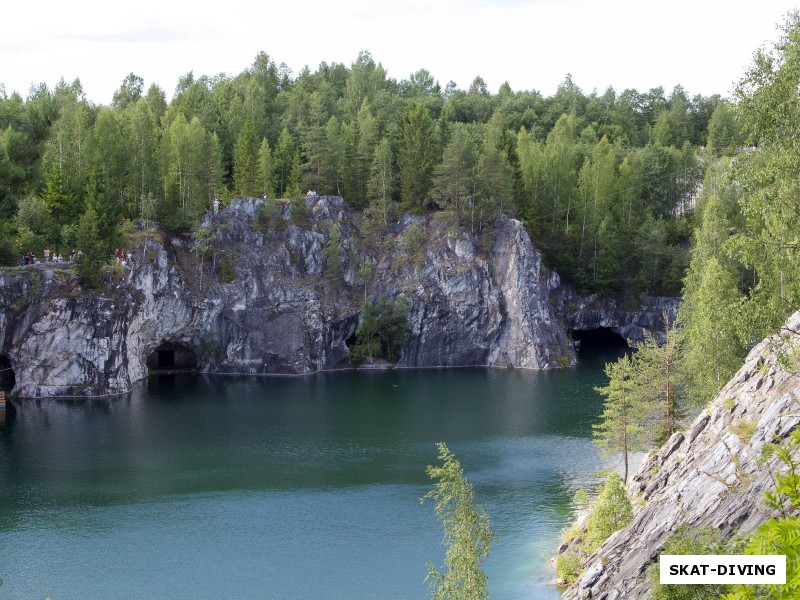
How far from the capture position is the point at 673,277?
80.7 metres

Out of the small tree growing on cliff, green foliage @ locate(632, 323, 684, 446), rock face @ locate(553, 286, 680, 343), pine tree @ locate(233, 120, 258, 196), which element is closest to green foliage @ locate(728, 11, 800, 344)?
green foliage @ locate(632, 323, 684, 446)

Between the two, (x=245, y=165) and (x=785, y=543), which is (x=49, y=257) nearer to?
(x=245, y=165)

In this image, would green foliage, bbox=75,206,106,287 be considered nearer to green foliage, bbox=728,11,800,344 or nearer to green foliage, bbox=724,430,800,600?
green foliage, bbox=728,11,800,344

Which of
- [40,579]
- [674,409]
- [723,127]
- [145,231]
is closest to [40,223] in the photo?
[145,231]

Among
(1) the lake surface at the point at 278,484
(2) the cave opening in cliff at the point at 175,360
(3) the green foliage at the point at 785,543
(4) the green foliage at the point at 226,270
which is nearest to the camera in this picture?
(3) the green foliage at the point at 785,543

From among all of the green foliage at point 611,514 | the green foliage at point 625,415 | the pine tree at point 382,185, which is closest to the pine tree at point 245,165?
the pine tree at point 382,185

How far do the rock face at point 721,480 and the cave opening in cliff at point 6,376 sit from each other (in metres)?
49.3

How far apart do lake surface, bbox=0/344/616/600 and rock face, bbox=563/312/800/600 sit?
6.62m

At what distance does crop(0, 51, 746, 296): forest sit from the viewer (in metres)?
65.5

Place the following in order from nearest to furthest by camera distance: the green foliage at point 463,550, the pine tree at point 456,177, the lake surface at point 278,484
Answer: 1. the green foliage at point 463,550
2. the lake surface at point 278,484
3. the pine tree at point 456,177

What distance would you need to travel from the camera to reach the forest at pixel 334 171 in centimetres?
6550

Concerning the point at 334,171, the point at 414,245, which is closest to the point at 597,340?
the point at 414,245

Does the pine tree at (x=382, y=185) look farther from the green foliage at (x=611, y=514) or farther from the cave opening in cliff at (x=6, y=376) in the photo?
the green foliage at (x=611, y=514)

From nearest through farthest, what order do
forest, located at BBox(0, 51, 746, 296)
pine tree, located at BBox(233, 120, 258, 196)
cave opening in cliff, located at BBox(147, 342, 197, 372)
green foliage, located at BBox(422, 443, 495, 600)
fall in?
1. green foliage, located at BBox(422, 443, 495, 600)
2. forest, located at BBox(0, 51, 746, 296)
3. cave opening in cliff, located at BBox(147, 342, 197, 372)
4. pine tree, located at BBox(233, 120, 258, 196)
